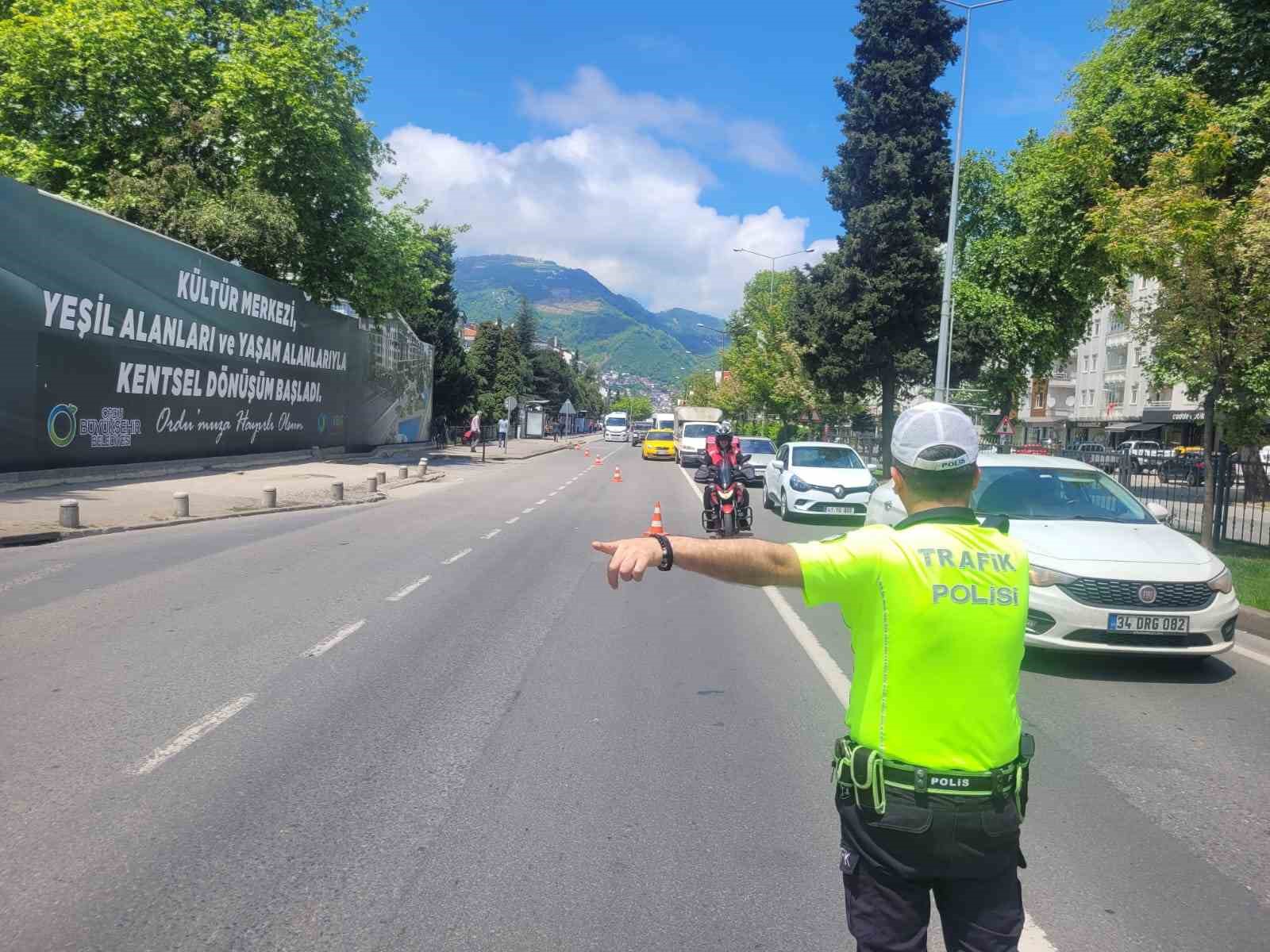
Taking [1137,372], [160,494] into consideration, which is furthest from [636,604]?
[1137,372]

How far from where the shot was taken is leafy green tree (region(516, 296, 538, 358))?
97.1 m

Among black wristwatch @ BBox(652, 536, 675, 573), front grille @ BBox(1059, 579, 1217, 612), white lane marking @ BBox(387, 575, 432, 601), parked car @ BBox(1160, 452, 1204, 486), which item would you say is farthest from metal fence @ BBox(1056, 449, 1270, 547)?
black wristwatch @ BBox(652, 536, 675, 573)

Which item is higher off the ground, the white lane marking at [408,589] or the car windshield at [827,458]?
the car windshield at [827,458]

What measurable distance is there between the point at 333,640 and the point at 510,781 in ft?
11.8

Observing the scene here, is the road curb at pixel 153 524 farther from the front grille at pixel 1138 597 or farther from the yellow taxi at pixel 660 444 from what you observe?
the yellow taxi at pixel 660 444

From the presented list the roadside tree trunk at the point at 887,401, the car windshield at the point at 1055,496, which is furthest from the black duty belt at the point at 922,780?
the roadside tree trunk at the point at 887,401

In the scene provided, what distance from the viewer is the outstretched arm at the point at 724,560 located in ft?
7.84

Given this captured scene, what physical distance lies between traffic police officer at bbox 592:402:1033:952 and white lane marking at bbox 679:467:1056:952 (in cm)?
122

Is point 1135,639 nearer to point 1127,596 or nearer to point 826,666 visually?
point 1127,596

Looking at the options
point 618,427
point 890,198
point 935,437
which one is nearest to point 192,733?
point 935,437

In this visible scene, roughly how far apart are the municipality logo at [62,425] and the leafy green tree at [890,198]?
25.4m

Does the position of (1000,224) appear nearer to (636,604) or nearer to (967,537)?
(636,604)

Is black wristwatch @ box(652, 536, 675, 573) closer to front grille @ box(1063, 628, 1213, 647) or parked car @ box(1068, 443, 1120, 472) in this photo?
front grille @ box(1063, 628, 1213, 647)

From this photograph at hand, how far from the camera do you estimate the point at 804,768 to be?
5.12 meters
